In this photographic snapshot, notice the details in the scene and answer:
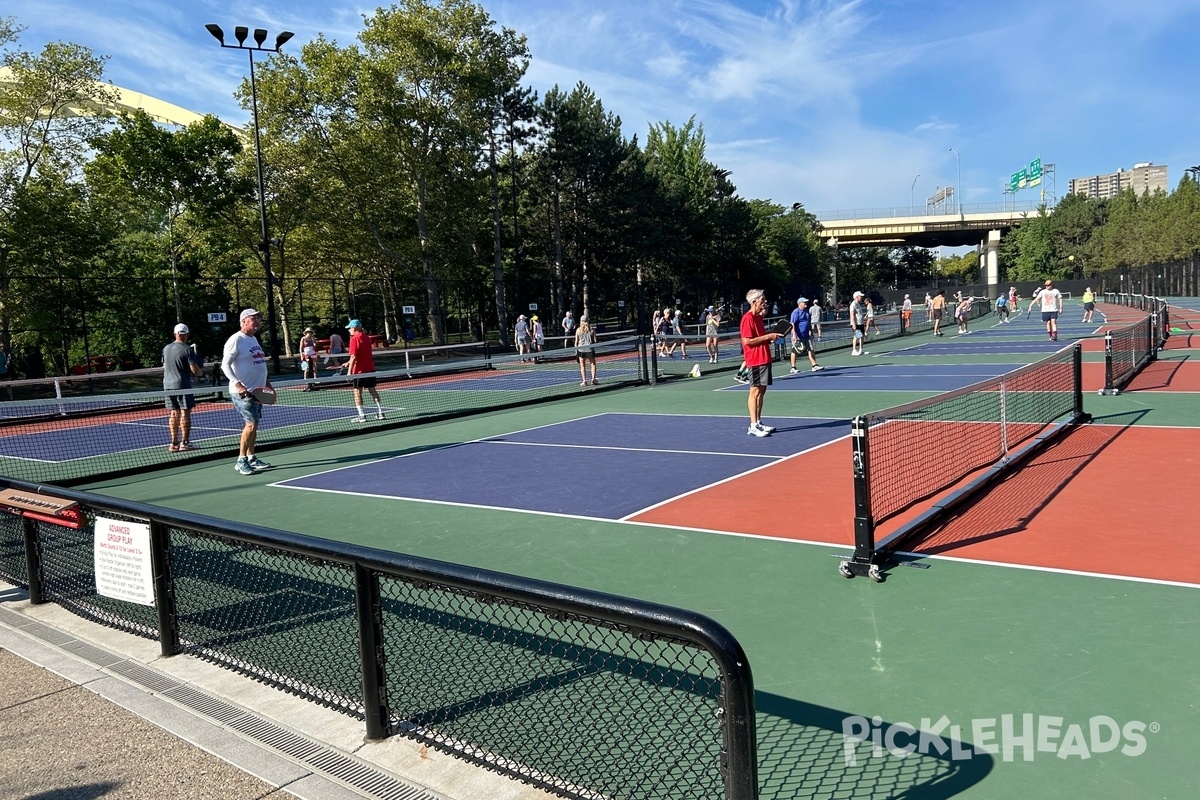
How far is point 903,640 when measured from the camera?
451 centimetres

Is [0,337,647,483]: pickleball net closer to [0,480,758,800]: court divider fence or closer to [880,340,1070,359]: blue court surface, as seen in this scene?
[0,480,758,800]: court divider fence

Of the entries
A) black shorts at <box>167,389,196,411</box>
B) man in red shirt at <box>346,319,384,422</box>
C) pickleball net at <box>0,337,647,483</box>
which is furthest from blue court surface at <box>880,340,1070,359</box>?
black shorts at <box>167,389,196,411</box>

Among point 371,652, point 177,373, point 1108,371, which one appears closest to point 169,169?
point 177,373

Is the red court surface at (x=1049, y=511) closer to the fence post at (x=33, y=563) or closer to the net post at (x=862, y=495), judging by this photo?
the net post at (x=862, y=495)

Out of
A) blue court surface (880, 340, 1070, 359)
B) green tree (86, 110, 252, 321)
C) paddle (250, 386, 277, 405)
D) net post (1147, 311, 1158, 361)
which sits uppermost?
green tree (86, 110, 252, 321)

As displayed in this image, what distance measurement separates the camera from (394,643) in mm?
4773

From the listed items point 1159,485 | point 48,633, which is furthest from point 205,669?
point 1159,485

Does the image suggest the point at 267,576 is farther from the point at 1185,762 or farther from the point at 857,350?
the point at 857,350

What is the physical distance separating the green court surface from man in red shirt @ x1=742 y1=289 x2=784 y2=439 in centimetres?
287

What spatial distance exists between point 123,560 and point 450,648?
2190 millimetres

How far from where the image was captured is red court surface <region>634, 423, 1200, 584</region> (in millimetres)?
5785

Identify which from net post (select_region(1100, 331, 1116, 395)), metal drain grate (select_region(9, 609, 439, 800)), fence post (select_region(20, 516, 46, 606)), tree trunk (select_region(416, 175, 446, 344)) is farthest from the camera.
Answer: tree trunk (select_region(416, 175, 446, 344))

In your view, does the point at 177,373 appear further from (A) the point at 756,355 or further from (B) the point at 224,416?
(A) the point at 756,355

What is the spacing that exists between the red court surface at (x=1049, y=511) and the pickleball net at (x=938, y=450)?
0.57ft
